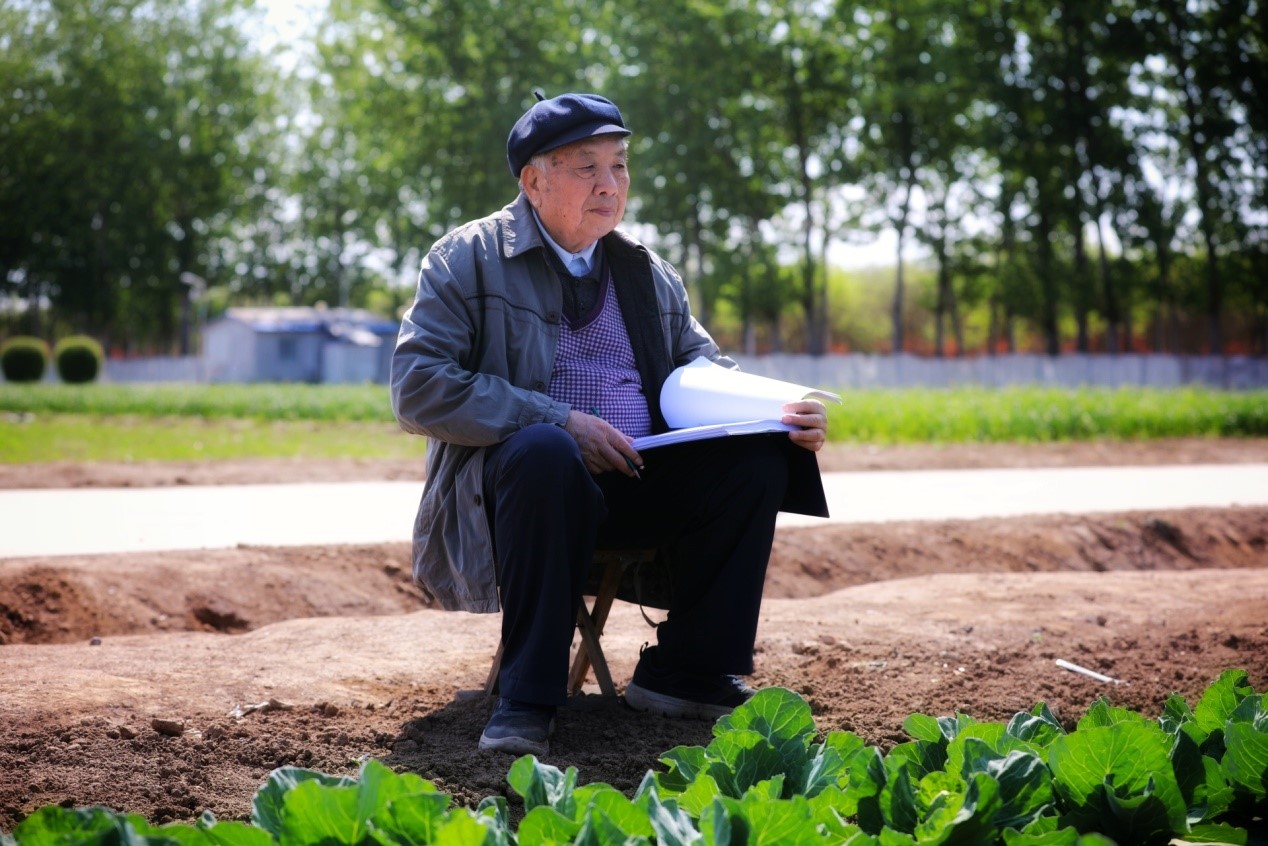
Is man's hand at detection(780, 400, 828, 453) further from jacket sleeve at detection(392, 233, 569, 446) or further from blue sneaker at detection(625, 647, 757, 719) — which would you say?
blue sneaker at detection(625, 647, 757, 719)

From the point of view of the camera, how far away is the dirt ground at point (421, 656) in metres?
2.81

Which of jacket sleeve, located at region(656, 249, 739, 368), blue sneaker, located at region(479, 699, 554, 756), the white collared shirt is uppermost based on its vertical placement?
the white collared shirt

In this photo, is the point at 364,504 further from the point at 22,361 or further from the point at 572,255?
the point at 22,361

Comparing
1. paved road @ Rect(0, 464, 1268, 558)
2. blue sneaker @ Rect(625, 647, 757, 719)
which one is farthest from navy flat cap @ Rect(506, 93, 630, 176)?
paved road @ Rect(0, 464, 1268, 558)

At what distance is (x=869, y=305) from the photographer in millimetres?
84375

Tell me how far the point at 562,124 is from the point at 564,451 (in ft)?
3.02

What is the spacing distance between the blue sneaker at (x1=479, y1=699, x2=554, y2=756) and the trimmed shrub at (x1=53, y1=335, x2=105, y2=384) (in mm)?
39723

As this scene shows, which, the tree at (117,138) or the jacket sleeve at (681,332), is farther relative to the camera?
the tree at (117,138)

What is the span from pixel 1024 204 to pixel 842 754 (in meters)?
38.5

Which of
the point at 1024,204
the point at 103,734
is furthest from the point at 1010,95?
the point at 103,734

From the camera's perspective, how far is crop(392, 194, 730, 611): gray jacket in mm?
3131

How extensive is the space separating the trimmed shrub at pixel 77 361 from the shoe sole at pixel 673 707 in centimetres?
3945

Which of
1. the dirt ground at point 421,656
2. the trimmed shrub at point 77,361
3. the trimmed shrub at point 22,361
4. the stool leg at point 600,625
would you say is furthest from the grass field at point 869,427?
the trimmed shrub at point 22,361

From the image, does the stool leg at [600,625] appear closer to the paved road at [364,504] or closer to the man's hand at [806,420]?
the man's hand at [806,420]
